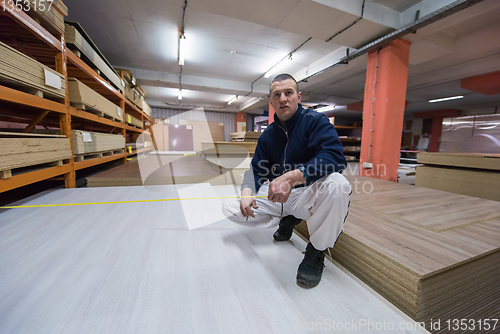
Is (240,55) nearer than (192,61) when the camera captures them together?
Yes

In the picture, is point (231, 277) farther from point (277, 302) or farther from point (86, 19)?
point (86, 19)

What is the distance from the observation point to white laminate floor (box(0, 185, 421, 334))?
71 centimetres

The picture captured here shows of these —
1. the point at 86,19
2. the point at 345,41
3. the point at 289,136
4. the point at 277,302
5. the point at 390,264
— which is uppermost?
the point at 86,19

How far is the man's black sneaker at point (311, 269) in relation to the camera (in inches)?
35.5

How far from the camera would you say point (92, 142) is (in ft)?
10.3

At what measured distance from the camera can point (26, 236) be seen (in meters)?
1.31

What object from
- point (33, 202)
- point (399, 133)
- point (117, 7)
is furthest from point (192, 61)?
point (399, 133)

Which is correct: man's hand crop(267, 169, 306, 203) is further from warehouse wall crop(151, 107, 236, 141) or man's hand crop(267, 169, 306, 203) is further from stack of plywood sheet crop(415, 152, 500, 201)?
warehouse wall crop(151, 107, 236, 141)

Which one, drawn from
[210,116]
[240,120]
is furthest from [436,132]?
[210,116]

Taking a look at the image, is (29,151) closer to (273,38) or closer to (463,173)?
(273,38)

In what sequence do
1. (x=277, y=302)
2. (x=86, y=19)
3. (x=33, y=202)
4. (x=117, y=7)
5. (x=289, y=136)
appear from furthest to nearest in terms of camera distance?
1. (x=86, y=19)
2. (x=117, y=7)
3. (x=33, y=202)
4. (x=289, y=136)
5. (x=277, y=302)

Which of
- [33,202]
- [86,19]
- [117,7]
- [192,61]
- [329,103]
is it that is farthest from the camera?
[329,103]

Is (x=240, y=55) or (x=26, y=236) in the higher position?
(x=240, y=55)

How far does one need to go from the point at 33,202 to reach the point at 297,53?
5.84 meters
